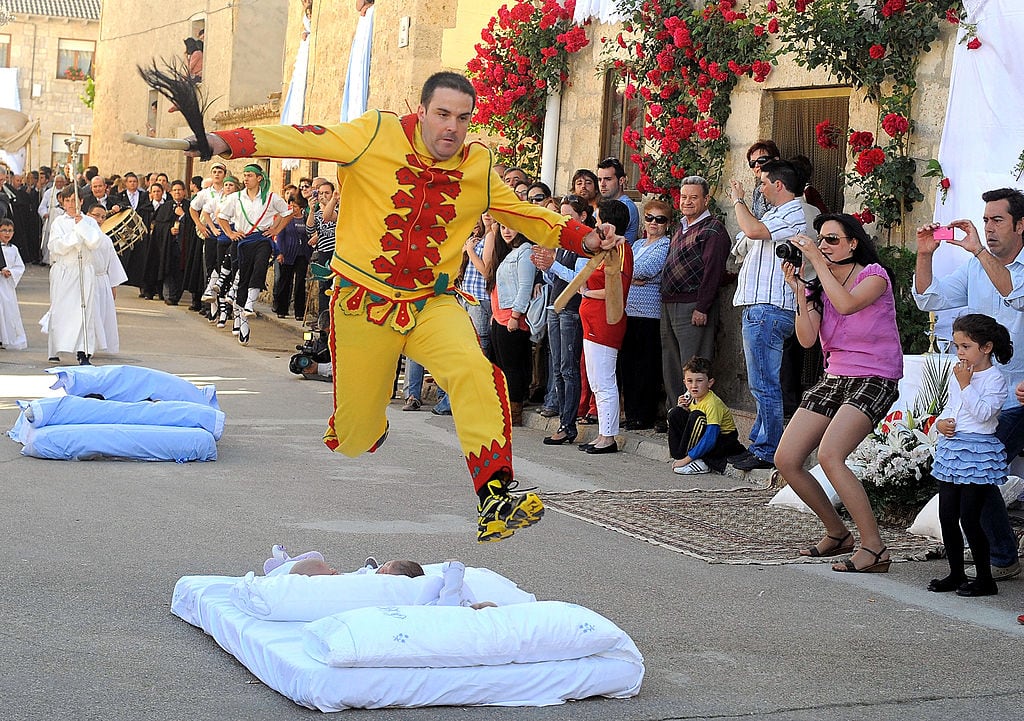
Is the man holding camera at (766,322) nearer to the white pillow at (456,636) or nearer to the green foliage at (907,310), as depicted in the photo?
the green foliage at (907,310)

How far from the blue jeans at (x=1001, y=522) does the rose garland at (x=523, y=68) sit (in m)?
9.20

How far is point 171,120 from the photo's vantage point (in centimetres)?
3894

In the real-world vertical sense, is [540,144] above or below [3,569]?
above

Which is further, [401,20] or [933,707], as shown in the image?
[401,20]

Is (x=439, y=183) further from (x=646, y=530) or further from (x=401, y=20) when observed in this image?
(x=401, y=20)

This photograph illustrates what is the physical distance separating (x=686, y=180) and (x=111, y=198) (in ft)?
50.8

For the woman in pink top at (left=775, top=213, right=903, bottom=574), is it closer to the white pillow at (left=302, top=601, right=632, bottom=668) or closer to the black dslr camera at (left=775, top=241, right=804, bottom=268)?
the black dslr camera at (left=775, top=241, right=804, bottom=268)

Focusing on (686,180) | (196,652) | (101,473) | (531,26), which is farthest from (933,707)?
(531,26)

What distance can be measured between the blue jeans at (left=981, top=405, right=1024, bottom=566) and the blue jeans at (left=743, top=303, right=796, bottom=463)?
9.58 feet

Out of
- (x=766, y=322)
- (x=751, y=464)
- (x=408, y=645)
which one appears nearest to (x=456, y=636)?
(x=408, y=645)

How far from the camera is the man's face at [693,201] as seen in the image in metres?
11.5

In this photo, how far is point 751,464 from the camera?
10367 millimetres

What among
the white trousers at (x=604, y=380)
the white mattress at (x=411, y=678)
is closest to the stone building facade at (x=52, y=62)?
the white trousers at (x=604, y=380)

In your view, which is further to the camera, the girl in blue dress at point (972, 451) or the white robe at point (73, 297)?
the white robe at point (73, 297)
